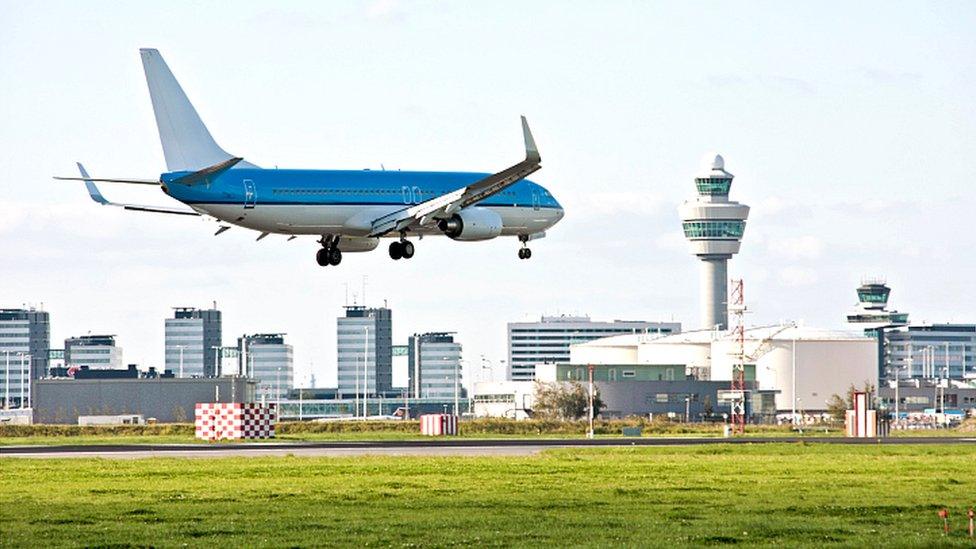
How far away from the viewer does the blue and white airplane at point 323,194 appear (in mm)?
82312

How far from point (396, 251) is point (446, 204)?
5.10m

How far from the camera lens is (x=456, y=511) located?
40.6m

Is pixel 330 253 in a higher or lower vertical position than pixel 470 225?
lower

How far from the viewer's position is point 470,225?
88.6 m

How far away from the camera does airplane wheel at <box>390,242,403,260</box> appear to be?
90.0 meters

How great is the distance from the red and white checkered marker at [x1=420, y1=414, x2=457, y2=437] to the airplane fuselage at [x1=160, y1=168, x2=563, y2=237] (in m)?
20.4

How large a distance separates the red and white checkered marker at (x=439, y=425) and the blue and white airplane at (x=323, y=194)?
20.3 metres

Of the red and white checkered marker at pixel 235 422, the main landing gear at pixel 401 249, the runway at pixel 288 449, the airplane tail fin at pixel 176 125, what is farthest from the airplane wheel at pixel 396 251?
the red and white checkered marker at pixel 235 422

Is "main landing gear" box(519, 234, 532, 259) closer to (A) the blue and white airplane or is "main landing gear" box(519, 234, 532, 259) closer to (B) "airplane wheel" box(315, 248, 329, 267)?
(A) the blue and white airplane

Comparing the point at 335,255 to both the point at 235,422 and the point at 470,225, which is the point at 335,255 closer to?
the point at 470,225

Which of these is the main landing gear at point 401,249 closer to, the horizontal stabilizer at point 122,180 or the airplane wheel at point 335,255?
the airplane wheel at point 335,255

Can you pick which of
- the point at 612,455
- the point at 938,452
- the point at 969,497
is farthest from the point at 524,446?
the point at 969,497

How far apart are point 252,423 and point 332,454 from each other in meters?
24.2

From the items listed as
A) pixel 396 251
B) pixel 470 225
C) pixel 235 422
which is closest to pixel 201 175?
pixel 396 251
